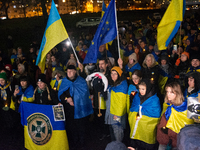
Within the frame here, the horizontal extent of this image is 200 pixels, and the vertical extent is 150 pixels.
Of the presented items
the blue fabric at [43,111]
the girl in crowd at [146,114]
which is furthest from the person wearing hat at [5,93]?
the girl in crowd at [146,114]

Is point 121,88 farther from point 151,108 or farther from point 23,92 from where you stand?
point 23,92

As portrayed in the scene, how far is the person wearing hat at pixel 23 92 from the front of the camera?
14.6 ft

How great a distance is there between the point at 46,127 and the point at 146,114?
2.10 metres

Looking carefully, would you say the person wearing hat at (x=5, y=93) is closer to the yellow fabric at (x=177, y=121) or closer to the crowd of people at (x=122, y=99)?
the crowd of people at (x=122, y=99)

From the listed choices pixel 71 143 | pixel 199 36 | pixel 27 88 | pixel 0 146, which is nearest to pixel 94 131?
pixel 71 143

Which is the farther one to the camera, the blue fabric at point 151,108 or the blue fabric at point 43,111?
the blue fabric at point 43,111

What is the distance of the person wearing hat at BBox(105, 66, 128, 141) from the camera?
4059 mm

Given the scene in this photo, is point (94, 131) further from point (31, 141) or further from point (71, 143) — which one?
point (31, 141)

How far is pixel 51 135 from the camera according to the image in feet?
13.2

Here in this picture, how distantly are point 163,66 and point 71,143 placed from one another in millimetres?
3279

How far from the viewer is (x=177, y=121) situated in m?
2.97

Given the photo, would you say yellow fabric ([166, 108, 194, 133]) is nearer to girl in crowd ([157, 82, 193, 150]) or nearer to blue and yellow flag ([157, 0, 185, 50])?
girl in crowd ([157, 82, 193, 150])

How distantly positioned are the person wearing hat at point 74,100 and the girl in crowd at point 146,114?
1.20 m

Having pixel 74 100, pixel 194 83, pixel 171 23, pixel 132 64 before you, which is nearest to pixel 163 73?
pixel 132 64
